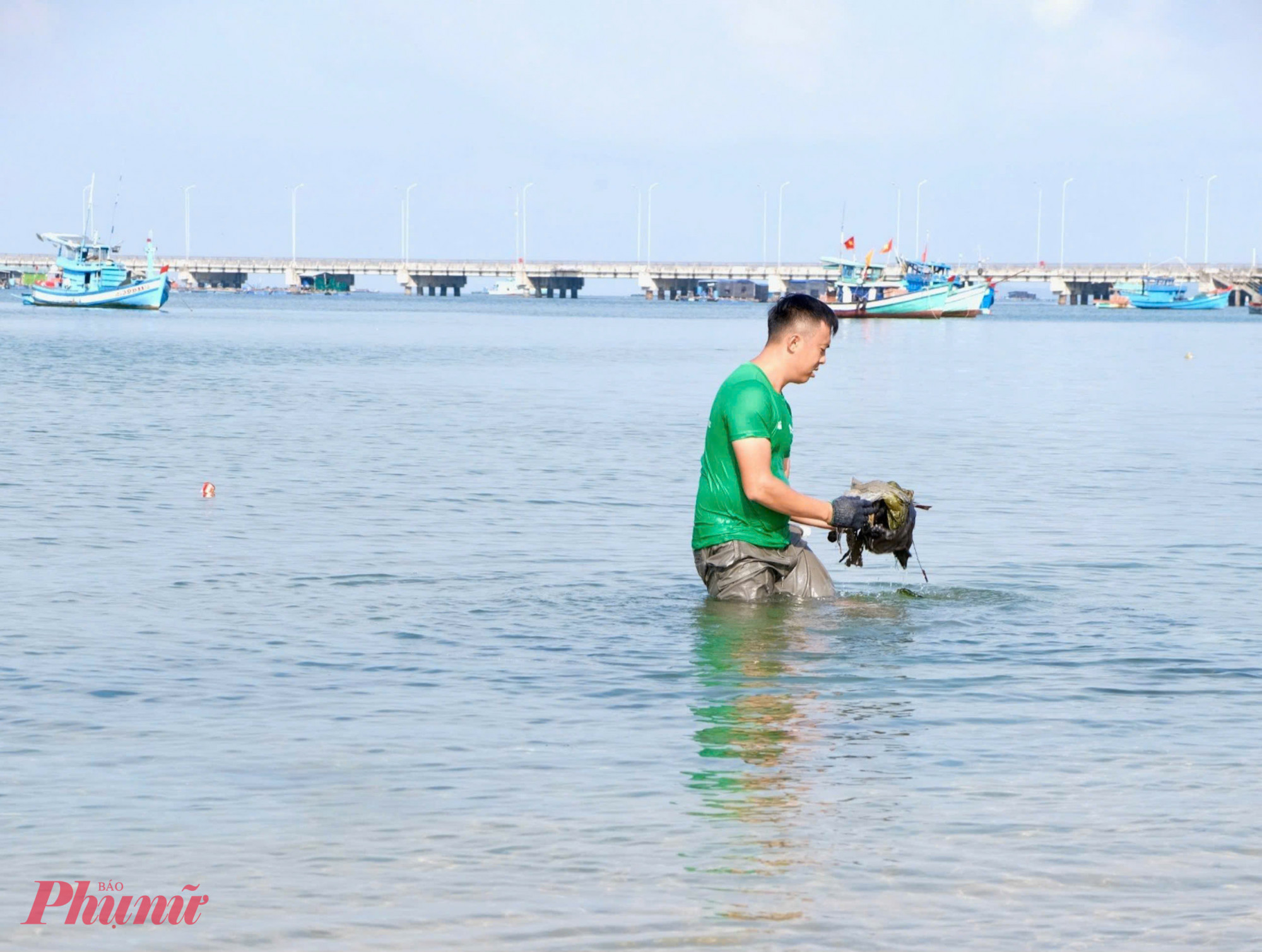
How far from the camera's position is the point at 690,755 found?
25.2 feet

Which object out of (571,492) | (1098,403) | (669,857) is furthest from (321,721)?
(1098,403)

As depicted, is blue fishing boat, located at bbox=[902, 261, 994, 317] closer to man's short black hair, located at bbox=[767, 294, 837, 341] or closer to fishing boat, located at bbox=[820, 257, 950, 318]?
fishing boat, located at bbox=[820, 257, 950, 318]

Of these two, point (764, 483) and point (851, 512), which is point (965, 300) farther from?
point (764, 483)

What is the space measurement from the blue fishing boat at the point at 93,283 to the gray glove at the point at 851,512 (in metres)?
105

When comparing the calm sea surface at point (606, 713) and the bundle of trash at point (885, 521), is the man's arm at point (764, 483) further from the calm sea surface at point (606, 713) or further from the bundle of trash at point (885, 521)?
the calm sea surface at point (606, 713)

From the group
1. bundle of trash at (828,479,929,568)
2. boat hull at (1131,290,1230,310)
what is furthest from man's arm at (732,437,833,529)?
boat hull at (1131,290,1230,310)

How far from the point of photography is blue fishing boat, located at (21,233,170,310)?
11106cm

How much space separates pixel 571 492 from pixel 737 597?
859cm

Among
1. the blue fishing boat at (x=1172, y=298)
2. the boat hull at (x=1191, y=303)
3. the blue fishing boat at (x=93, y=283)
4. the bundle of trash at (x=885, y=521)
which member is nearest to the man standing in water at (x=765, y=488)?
the bundle of trash at (x=885, y=521)

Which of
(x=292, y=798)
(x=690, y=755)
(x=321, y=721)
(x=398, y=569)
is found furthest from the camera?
(x=398, y=569)

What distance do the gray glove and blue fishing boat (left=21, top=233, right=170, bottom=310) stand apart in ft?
344

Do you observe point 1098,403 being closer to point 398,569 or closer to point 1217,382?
point 1217,382

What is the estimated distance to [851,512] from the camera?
10.2 meters

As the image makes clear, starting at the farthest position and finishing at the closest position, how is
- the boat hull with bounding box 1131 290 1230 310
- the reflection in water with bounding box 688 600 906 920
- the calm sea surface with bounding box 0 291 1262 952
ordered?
the boat hull with bounding box 1131 290 1230 310 < the reflection in water with bounding box 688 600 906 920 < the calm sea surface with bounding box 0 291 1262 952
